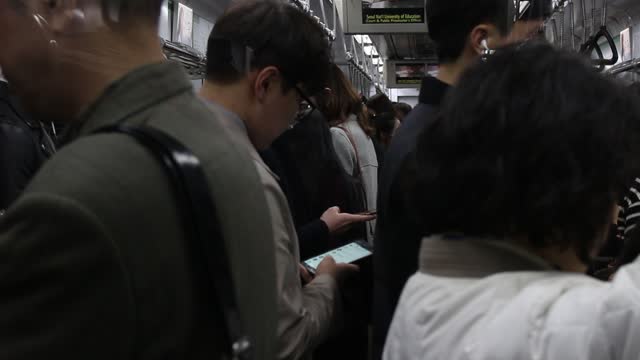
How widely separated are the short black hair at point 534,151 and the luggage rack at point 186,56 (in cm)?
272

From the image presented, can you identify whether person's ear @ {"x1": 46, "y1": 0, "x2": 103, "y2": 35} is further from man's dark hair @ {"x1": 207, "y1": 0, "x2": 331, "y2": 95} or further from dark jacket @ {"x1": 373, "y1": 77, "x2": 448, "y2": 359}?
dark jacket @ {"x1": 373, "y1": 77, "x2": 448, "y2": 359}

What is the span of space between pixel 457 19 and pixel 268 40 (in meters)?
0.55

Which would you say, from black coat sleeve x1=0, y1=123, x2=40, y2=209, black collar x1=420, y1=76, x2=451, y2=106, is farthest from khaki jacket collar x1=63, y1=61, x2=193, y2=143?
black coat sleeve x1=0, y1=123, x2=40, y2=209

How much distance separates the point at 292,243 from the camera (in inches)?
47.8

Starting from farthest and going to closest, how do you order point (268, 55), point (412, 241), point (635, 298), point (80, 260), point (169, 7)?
1. point (169, 7)
2. point (412, 241)
3. point (268, 55)
4. point (635, 298)
5. point (80, 260)

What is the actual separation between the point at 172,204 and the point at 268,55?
745mm

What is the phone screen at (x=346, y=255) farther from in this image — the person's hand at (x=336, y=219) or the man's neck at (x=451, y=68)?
the man's neck at (x=451, y=68)

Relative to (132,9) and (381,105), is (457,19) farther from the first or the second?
(381,105)

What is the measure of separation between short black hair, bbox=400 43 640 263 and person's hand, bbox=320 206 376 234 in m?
0.98

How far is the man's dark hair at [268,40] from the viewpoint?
1361 millimetres

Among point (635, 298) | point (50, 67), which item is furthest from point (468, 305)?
point (50, 67)

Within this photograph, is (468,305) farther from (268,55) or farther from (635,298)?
(268,55)

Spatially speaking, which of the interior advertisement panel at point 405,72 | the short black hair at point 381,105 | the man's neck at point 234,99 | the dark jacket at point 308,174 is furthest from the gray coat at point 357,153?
the interior advertisement panel at point 405,72

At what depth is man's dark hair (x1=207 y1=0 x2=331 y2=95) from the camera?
136 cm
